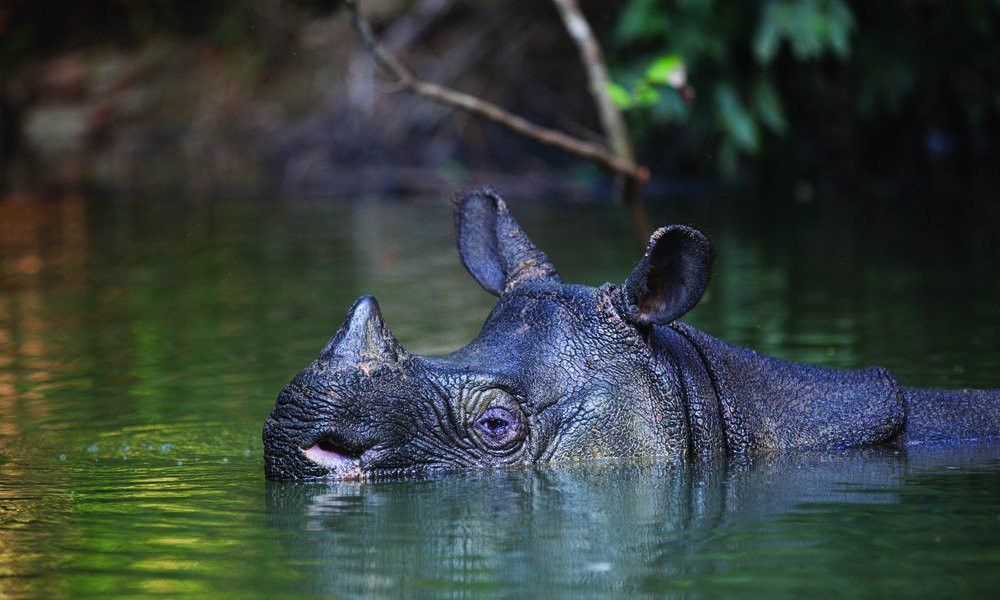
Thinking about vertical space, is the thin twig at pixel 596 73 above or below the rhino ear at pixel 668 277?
above

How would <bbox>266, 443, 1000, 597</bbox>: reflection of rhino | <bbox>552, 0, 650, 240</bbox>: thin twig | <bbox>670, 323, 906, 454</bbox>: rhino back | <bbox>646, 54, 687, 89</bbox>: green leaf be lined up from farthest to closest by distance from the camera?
<bbox>552, 0, 650, 240</bbox>: thin twig < <bbox>646, 54, 687, 89</bbox>: green leaf < <bbox>670, 323, 906, 454</bbox>: rhino back < <bbox>266, 443, 1000, 597</bbox>: reflection of rhino

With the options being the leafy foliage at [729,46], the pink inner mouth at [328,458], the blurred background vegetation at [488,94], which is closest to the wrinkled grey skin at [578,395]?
the pink inner mouth at [328,458]

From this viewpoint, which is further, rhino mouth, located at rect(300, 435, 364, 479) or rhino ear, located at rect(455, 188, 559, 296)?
rhino ear, located at rect(455, 188, 559, 296)

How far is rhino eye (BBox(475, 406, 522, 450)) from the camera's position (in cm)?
560

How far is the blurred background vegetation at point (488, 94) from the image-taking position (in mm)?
15367

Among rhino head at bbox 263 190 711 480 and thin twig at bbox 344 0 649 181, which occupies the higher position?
thin twig at bbox 344 0 649 181

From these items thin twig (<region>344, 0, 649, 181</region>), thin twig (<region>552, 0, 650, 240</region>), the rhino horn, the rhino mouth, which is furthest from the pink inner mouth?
thin twig (<region>552, 0, 650, 240</region>)

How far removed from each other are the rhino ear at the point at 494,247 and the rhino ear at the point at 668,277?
0.61 m

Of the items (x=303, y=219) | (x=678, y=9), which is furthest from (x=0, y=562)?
(x=303, y=219)

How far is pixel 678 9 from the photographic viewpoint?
15.0 meters

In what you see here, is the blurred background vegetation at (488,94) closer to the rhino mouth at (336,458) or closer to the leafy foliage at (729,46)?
the leafy foliage at (729,46)

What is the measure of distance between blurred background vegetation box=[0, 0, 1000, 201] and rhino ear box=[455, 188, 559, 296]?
9.00 ft

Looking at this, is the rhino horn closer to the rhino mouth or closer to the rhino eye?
the rhino mouth

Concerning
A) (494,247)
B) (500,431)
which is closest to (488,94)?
(494,247)
